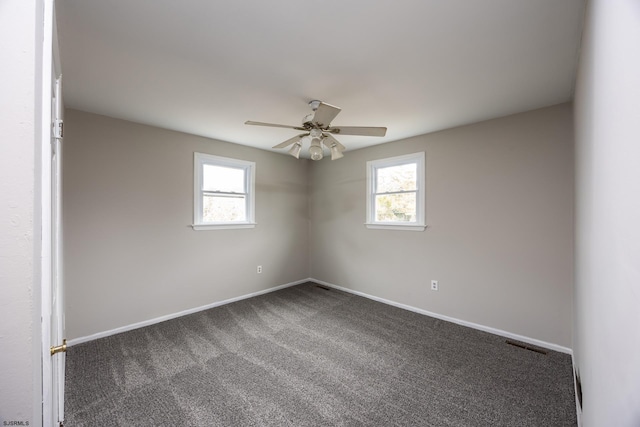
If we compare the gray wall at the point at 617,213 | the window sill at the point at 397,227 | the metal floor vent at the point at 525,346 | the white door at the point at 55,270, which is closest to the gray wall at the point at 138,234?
the white door at the point at 55,270

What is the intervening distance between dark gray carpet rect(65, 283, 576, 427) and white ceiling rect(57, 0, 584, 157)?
8.03 ft

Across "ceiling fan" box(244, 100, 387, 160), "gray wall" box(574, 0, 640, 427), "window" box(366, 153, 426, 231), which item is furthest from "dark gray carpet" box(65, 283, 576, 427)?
"ceiling fan" box(244, 100, 387, 160)

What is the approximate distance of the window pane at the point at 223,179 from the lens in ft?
12.8

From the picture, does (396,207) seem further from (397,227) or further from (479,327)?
(479,327)

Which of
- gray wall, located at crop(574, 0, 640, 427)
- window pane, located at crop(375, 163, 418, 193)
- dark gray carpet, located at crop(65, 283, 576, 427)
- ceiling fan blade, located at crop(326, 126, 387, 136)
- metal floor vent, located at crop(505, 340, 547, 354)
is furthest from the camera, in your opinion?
window pane, located at crop(375, 163, 418, 193)

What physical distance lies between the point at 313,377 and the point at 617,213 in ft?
7.31

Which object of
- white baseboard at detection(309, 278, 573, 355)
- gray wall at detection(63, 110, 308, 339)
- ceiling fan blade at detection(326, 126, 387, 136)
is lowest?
white baseboard at detection(309, 278, 573, 355)

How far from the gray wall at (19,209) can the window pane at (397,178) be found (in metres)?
3.75

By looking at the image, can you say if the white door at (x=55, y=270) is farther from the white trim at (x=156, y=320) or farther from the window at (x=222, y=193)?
the window at (x=222, y=193)

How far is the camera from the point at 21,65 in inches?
25.9

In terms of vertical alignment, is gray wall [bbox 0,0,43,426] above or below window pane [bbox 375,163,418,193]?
below

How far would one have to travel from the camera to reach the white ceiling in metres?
1.45

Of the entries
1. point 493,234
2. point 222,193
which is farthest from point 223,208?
point 493,234

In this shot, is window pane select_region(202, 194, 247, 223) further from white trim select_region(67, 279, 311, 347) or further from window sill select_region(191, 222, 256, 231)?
white trim select_region(67, 279, 311, 347)
